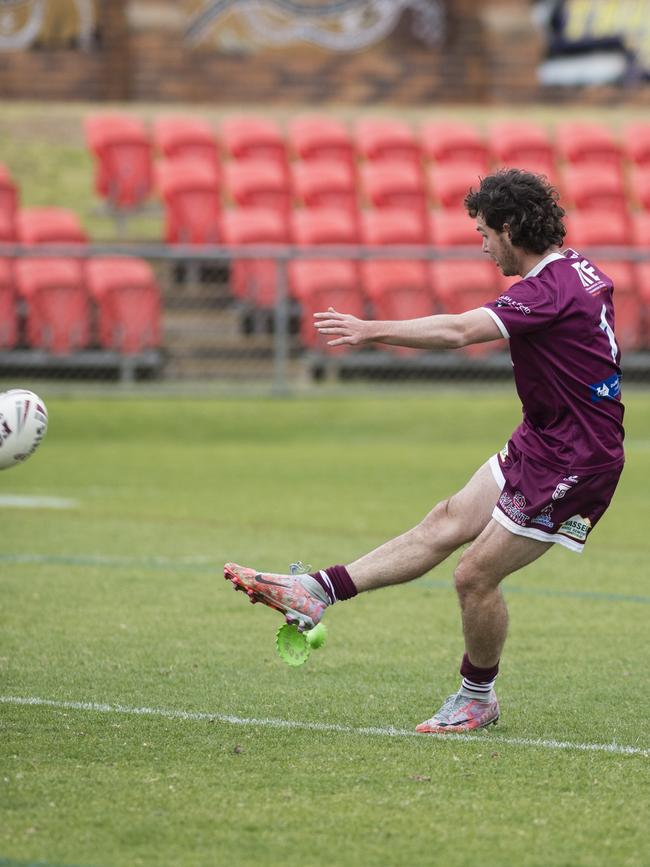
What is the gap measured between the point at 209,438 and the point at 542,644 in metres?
8.53

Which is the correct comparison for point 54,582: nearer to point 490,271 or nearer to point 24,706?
point 24,706

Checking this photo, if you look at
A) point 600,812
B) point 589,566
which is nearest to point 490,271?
point 589,566

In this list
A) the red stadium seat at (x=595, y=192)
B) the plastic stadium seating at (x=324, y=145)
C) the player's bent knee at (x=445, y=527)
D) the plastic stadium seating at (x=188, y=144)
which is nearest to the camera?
the player's bent knee at (x=445, y=527)

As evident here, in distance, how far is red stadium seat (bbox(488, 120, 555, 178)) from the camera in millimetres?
19781

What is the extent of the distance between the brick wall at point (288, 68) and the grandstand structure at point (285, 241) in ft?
7.65

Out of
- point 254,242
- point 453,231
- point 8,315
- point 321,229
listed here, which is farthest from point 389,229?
point 8,315

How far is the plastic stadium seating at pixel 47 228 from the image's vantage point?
1639cm

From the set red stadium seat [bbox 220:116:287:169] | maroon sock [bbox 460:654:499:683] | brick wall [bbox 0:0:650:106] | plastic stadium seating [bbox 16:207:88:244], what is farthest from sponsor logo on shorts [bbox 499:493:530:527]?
brick wall [bbox 0:0:650:106]

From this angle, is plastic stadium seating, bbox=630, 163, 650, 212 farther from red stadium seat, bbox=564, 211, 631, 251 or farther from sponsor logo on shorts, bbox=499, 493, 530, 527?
sponsor logo on shorts, bbox=499, 493, 530, 527

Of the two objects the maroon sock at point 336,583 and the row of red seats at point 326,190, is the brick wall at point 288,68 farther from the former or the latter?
the maroon sock at point 336,583

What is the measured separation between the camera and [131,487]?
12.6 meters

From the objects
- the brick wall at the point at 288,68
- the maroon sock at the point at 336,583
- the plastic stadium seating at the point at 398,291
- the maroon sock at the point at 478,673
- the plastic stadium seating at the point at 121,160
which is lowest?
the maroon sock at the point at 478,673

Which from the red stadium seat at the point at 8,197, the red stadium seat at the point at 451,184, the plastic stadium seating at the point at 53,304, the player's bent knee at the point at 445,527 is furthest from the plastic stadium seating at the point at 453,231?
the player's bent knee at the point at 445,527

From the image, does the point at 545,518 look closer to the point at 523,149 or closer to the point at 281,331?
the point at 281,331
